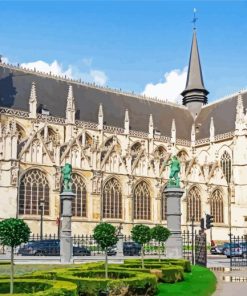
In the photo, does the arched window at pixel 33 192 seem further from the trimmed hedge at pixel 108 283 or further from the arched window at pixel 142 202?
the trimmed hedge at pixel 108 283

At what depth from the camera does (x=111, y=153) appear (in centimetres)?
4956

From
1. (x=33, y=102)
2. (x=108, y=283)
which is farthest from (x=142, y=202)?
(x=108, y=283)

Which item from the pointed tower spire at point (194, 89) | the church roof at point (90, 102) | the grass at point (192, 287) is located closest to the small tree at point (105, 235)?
the grass at point (192, 287)

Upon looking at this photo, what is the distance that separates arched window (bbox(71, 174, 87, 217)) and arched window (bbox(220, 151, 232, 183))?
69.5ft

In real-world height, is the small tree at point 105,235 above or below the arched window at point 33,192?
below

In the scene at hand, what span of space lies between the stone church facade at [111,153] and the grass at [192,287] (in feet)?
82.0

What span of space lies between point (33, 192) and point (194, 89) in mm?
36272

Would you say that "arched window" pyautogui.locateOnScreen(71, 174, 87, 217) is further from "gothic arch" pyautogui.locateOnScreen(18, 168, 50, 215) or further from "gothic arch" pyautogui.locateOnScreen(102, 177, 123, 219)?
"gothic arch" pyautogui.locateOnScreen(18, 168, 50, 215)

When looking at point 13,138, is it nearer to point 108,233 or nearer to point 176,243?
point 176,243

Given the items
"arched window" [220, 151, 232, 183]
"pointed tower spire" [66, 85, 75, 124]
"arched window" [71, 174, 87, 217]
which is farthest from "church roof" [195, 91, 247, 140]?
"arched window" [71, 174, 87, 217]

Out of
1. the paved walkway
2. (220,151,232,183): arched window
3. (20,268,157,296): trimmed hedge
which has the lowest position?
the paved walkway

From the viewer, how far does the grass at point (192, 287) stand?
15061 millimetres

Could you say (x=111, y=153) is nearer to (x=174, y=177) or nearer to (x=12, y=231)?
(x=174, y=177)

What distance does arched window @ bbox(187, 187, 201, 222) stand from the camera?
2175 inches
